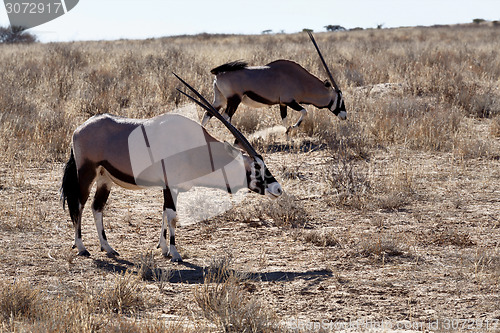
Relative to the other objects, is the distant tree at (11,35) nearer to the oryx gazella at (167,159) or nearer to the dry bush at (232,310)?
the oryx gazella at (167,159)

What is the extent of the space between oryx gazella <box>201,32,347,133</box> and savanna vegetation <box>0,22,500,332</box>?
0.63 metres

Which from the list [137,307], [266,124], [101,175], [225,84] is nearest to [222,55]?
[266,124]

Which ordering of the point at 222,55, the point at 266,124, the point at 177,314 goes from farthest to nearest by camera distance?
the point at 222,55, the point at 266,124, the point at 177,314

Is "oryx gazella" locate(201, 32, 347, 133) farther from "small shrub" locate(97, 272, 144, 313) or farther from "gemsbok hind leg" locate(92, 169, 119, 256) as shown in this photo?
"small shrub" locate(97, 272, 144, 313)

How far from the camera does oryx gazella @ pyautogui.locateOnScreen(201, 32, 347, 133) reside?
10.7 metres

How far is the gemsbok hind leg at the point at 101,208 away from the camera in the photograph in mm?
5854

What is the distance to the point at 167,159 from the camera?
18.3 feet

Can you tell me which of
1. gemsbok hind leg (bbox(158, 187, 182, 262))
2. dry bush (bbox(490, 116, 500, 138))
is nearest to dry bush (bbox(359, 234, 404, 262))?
gemsbok hind leg (bbox(158, 187, 182, 262))

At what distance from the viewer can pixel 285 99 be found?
10.8 metres

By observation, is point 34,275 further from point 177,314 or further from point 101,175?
point 177,314

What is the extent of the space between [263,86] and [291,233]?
15.9ft

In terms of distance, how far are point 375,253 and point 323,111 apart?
23.5 ft

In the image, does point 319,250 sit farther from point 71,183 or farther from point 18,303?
point 18,303

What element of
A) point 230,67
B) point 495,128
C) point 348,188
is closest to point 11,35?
point 230,67
